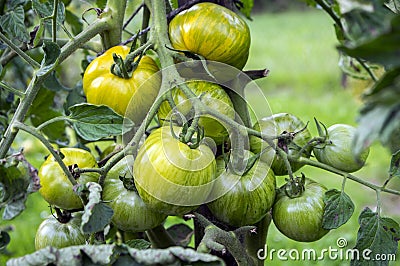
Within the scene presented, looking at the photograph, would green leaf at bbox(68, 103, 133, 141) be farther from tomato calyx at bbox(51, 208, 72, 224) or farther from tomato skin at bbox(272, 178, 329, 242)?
tomato skin at bbox(272, 178, 329, 242)

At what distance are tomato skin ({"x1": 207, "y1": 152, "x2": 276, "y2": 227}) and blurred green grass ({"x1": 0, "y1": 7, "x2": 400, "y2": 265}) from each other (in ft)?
0.42

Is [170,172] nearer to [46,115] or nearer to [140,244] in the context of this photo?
[140,244]

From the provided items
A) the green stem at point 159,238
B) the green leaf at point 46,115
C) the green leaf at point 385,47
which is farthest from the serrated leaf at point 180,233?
the green leaf at point 385,47

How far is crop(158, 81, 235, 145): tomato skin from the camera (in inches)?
27.0

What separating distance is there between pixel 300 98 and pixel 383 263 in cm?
432

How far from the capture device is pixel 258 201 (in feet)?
2.31

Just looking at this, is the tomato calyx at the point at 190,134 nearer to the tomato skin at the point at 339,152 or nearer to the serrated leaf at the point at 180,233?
the tomato skin at the point at 339,152

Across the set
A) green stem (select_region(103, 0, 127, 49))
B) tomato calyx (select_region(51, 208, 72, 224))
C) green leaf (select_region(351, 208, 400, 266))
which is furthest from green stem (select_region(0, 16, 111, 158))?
green leaf (select_region(351, 208, 400, 266))

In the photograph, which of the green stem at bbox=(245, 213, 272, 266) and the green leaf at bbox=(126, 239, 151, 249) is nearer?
the green leaf at bbox=(126, 239, 151, 249)

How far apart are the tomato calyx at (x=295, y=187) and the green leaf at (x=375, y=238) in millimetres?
100

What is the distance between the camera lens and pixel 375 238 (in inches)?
29.5

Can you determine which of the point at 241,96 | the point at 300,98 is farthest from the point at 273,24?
the point at 241,96

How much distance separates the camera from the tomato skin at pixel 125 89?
73cm

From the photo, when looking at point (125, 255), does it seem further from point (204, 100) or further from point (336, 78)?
point (336, 78)
